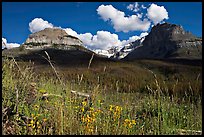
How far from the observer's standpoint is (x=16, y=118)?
3.69 m

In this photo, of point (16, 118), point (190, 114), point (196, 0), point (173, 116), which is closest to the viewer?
point (196, 0)

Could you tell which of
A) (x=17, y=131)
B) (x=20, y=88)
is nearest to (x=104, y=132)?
(x=17, y=131)

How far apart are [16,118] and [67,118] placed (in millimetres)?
644

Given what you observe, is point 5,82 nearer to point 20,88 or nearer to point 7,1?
point 20,88

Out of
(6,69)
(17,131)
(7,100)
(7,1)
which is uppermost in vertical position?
(7,1)

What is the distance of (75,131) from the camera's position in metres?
3.44

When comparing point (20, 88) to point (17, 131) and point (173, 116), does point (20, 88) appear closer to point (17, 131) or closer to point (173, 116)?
point (17, 131)

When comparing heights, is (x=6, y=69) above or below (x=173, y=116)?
above

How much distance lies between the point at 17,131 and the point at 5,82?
1572mm

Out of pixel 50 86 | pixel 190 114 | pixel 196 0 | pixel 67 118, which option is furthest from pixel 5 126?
pixel 50 86

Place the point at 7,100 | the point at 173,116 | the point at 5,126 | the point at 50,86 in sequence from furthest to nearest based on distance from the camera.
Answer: the point at 50,86
the point at 173,116
the point at 7,100
the point at 5,126

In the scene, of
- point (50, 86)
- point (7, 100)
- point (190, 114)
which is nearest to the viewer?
point (7, 100)

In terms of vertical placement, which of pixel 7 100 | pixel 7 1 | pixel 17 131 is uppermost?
pixel 7 1

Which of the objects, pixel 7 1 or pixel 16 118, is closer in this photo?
pixel 7 1
